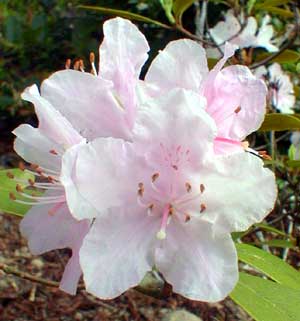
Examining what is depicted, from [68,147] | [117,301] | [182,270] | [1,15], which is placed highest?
[68,147]

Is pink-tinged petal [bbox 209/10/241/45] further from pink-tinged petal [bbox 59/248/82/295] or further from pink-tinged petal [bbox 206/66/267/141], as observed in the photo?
pink-tinged petal [bbox 59/248/82/295]

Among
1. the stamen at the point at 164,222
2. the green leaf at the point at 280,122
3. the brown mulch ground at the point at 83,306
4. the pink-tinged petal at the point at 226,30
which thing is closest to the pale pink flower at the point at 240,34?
the pink-tinged petal at the point at 226,30

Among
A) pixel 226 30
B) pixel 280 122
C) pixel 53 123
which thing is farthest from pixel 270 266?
pixel 226 30

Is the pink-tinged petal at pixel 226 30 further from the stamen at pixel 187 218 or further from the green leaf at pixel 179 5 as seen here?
the stamen at pixel 187 218

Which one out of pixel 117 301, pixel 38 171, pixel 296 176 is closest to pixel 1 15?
pixel 117 301

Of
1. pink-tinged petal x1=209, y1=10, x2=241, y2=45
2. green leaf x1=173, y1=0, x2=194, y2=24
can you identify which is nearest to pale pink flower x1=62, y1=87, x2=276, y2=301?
green leaf x1=173, y1=0, x2=194, y2=24

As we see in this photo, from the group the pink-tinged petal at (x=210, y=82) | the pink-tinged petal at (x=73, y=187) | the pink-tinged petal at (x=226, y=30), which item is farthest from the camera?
the pink-tinged petal at (x=226, y=30)

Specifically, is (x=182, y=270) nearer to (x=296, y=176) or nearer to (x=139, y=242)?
(x=139, y=242)
